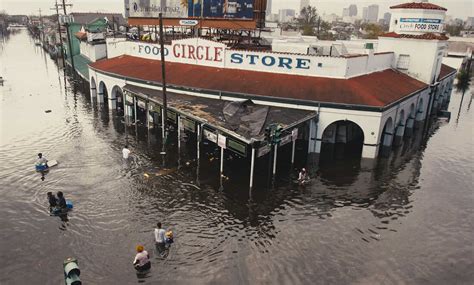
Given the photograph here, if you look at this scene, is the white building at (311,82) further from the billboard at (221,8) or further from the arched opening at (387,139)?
the billboard at (221,8)

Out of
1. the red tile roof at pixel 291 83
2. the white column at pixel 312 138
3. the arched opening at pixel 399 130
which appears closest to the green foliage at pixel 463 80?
the red tile roof at pixel 291 83

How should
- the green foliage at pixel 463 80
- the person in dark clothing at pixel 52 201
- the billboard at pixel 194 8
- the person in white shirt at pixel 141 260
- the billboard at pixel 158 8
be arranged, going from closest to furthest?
the person in white shirt at pixel 141 260
the person in dark clothing at pixel 52 201
the billboard at pixel 194 8
the billboard at pixel 158 8
the green foliage at pixel 463 80

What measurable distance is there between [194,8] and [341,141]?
22.7 metres

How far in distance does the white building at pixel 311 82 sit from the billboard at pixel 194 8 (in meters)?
4.44

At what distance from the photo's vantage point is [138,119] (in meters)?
39.8

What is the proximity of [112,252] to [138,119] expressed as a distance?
79.8ft

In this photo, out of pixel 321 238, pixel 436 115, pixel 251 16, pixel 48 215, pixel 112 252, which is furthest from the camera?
pixel 436 115

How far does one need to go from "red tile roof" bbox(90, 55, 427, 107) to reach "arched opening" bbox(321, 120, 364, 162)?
152 inches

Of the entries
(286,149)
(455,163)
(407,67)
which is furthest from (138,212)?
(407,67)

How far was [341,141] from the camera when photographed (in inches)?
1358

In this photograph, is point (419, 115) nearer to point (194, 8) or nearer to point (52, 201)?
point (194, 8)

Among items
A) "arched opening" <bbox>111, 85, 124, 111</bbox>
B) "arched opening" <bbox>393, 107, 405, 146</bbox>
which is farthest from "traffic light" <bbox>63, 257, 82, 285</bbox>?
"arched opening" <bbox>393, 107, 405, 146</bbox>

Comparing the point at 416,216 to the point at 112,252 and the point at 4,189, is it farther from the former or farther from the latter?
the point at 4,189

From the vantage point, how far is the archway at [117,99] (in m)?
43.5
